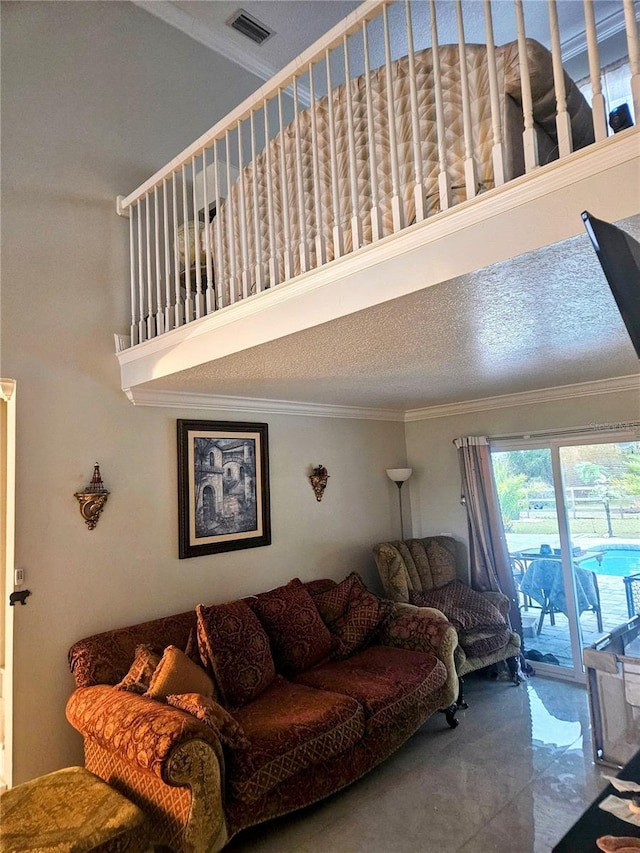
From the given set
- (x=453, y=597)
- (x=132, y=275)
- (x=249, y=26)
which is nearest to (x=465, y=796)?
(x=453, y=597)

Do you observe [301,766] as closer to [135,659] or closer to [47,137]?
[135,659]

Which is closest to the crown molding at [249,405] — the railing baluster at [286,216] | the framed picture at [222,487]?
the framed picture at [222,487]

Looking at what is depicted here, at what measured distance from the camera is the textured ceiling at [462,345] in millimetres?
1779

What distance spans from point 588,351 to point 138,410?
272 cm

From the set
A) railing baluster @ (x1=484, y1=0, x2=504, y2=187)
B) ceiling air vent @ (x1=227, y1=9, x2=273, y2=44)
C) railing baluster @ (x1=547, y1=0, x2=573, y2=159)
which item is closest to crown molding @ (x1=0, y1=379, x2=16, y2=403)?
railing baluster @ (x1=484, y1=0, x2=504, y2=187)

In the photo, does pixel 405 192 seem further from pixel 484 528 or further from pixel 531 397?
pixel 484 528

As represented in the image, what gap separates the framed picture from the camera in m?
3.54

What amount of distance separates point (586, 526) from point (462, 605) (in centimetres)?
118

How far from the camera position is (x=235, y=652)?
2934mm

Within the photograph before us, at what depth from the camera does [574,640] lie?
4.24 meters

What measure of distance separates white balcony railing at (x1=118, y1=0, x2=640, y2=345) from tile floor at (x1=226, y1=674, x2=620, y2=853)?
102 inches

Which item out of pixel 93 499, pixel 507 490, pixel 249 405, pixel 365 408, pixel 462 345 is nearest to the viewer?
pixel 462 345

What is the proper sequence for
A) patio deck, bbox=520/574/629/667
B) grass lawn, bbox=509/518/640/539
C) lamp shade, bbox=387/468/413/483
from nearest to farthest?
grass lawn, bbox=509/518/640/539
patio deck, bbox=520/574/629/667
lamp shade, bbox=387/468/413/483

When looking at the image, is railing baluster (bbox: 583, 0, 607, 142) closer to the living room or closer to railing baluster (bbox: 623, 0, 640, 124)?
railing baluster (bbox: 623, 0, 640, 124)
